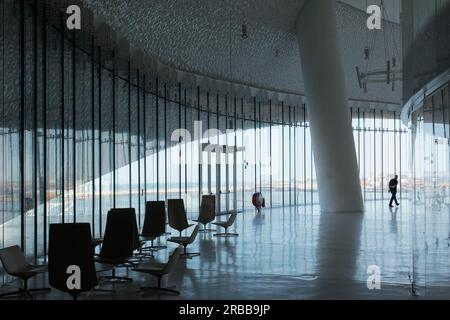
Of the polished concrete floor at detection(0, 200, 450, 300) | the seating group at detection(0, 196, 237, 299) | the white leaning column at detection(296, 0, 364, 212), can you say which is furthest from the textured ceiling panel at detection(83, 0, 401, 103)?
the polished concrete floor at detection(0, 200, 450, 300)

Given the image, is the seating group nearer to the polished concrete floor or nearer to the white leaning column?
the polished concrete floor

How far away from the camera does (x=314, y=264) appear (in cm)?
880

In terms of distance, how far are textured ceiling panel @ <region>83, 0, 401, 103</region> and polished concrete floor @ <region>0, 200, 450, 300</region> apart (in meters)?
5.70

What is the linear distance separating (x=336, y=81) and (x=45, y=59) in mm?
11203

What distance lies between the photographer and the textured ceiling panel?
13734 mm

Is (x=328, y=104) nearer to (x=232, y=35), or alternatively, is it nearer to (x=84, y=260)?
(x=232, y=35)

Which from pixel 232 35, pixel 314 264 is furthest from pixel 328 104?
pixel 314 264

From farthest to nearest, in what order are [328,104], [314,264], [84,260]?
[328,104]
[314,264]
[84,260]

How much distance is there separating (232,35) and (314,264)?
34.8 feet

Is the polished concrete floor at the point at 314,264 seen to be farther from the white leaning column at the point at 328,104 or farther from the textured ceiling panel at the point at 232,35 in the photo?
the textured ceiling panel at the point at 232,35

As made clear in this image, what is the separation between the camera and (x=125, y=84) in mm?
14250

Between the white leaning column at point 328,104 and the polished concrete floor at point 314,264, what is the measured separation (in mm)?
4309

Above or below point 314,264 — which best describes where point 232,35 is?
above
